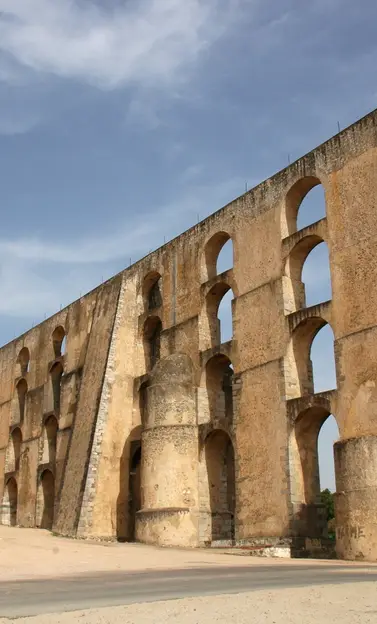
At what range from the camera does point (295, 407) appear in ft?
57.2

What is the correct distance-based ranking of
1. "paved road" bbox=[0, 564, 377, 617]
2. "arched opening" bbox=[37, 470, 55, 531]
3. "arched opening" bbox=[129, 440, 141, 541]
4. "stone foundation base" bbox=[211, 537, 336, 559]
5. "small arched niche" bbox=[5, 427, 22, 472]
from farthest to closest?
"small arched niche" bbox=[5, 427, 22, 472] < "arched opening" bbox=[37, 470, 55, 531] < "arched opening" bbox=[129, 440, 141, 541] < "stone foundation base" bbox=[211, 537, 336, 559] < "paved road" bbox=[0, 564, 377, 617]

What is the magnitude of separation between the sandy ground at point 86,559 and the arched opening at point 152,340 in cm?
780

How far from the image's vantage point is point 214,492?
20047 millimetres

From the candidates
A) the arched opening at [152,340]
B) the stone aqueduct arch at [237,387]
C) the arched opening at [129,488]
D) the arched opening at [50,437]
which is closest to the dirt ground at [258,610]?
the stone aqueduct arch at [237,387]

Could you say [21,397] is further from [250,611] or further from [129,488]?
[250,611]

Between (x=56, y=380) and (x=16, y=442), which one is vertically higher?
(x=56, y=380)

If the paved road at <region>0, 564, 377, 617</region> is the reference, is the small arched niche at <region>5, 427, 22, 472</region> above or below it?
above

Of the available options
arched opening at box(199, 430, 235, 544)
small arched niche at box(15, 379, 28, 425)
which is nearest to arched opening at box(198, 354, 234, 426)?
arched opening at box(199, 430, 235, 544)

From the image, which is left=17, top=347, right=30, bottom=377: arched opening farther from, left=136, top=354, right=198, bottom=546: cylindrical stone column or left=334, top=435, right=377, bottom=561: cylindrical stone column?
left=334, top=435, right=377, bottom=561: cylindrical stone column

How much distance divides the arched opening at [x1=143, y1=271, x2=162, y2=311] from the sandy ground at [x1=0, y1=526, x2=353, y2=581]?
382 inches

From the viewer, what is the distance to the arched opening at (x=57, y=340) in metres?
30.2

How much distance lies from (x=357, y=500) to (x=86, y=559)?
5678 mm

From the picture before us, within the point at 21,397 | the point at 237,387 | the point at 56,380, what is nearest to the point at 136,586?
the point at 237,387

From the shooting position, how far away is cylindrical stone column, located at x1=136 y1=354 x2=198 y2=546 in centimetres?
1878
